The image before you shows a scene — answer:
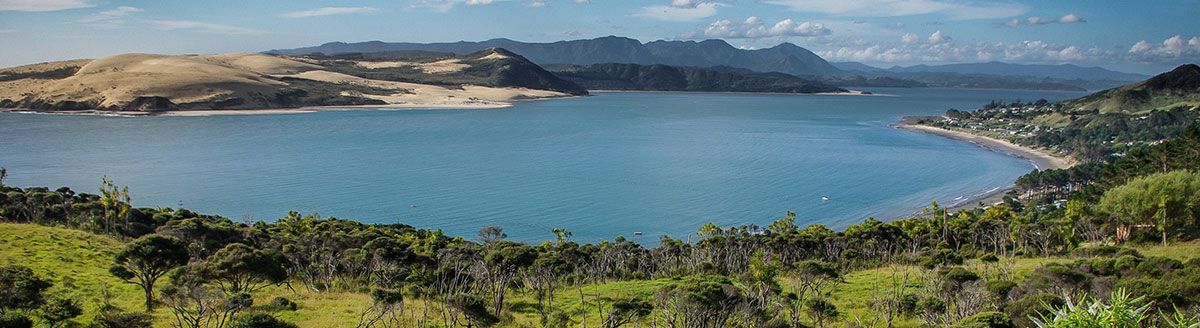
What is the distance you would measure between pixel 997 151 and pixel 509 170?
194 feet

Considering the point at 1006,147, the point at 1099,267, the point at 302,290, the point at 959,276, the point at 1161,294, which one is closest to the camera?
the point at 1161,294


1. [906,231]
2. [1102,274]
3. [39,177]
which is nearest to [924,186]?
[906,231]

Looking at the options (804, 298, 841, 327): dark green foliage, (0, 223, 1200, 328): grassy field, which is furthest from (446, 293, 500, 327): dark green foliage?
(804, 298, 841, 327): dark green foliage

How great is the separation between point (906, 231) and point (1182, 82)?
12180 centimetres

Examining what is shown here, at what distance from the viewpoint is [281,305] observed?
1555 centimetres

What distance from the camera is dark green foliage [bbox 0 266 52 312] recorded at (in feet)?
41.6

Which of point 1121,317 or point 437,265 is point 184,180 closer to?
point 437,265

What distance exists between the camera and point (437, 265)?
2100 cm

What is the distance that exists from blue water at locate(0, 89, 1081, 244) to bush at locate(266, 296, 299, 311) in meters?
22.6

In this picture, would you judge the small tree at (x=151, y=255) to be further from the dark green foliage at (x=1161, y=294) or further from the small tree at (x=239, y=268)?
the dark green foliage at (x=1161, y=294)

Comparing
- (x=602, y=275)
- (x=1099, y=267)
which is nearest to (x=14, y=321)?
(x=602, y=275)

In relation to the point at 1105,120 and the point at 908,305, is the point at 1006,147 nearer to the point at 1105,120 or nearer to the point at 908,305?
the point at 1105,120

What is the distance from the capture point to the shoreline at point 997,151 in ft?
163

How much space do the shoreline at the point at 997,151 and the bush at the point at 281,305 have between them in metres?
42.9
